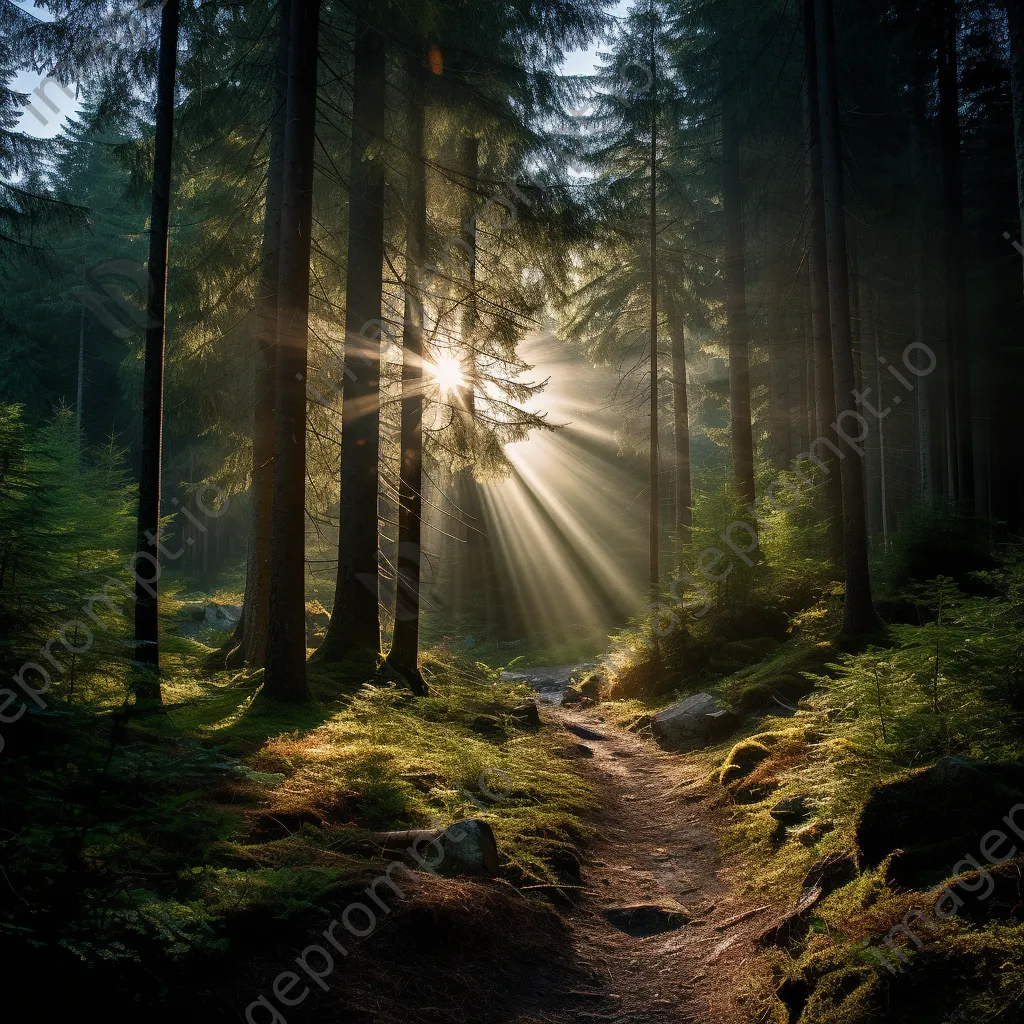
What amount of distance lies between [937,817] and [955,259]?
17072 mm

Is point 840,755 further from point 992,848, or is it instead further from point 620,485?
point 620,485

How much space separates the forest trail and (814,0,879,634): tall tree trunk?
12.9 feet

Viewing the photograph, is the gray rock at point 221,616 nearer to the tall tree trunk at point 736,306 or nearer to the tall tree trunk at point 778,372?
the tall tree trunk at point 736,306

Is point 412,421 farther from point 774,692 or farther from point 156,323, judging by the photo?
point 774,692

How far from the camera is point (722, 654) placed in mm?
12852

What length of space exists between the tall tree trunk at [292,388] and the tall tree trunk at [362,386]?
1.98 meters

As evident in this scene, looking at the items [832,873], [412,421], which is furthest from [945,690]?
[412,421]

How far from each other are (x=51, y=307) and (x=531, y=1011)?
133ft

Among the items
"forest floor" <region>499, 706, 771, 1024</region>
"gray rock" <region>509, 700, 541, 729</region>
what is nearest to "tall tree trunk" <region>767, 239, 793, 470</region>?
"gray rock" <region>509, 700, 541, 729</region>

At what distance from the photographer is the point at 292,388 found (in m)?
8.25

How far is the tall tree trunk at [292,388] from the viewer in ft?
26.7

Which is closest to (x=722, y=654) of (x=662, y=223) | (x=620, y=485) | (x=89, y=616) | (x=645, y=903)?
(x=645, y=903)

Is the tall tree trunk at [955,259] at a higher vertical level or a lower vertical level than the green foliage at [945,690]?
higher

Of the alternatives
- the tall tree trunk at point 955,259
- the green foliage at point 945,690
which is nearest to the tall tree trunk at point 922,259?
the tall tree trunk at point 955,259
